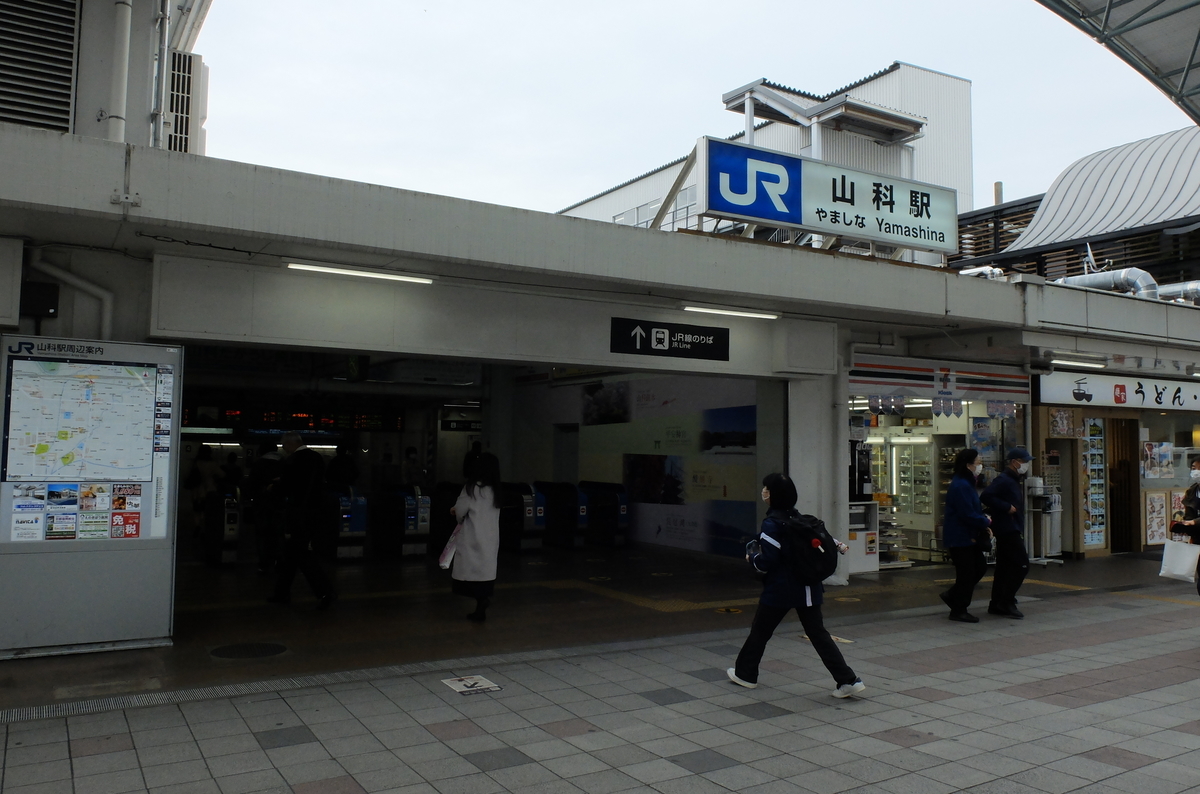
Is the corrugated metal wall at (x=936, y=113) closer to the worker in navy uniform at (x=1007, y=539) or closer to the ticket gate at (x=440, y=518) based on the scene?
A: the ticket gate at (x=440, y=518)

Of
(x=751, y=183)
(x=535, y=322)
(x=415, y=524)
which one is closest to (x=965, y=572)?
(x=751, y=183)

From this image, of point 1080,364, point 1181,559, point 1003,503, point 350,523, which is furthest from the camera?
point 1080,364

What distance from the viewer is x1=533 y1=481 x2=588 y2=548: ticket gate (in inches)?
524

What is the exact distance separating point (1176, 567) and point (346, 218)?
25.0ft

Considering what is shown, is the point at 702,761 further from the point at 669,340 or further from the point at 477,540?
the point at 669,340

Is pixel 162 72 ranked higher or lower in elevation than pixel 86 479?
higher

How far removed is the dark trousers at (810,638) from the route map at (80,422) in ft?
14.3

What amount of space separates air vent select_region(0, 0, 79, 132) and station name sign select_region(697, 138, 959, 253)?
18.6ft

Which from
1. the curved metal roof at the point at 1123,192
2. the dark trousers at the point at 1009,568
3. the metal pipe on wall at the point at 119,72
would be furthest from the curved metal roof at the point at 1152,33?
the metal pipe on wall at the point at 119,72

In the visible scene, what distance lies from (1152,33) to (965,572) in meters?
8.78

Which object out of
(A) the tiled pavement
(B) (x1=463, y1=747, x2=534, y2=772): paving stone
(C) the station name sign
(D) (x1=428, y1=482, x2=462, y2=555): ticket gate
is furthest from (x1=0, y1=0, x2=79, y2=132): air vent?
(D) (x1=428, y1=482, x2=462, y2=555): ticket gate

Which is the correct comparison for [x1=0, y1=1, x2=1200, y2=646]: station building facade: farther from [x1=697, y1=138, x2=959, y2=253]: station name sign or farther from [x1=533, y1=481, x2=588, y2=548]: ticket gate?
[x1=533, y1=481, x2=588, y2=548]: ticket gate

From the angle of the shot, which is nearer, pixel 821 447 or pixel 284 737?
pixel 284 737

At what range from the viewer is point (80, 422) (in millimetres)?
5949
